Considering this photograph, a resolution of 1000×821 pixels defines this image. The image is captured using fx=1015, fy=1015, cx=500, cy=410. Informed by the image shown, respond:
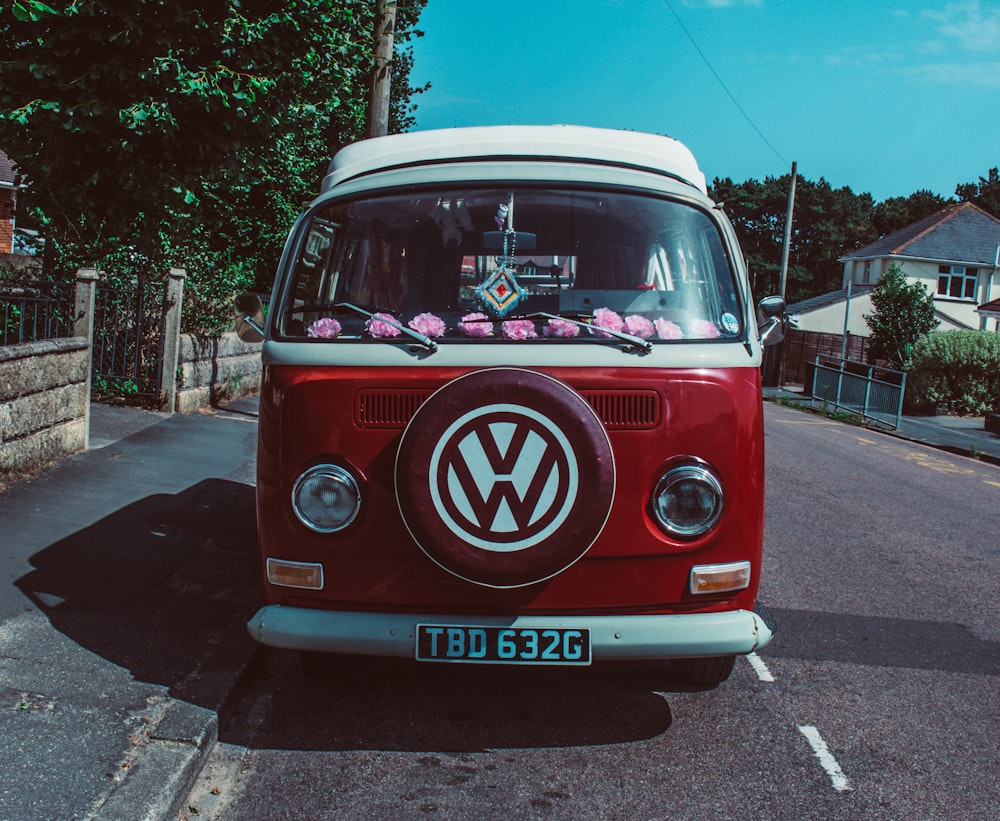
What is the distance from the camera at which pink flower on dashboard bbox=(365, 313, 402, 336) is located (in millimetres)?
3846

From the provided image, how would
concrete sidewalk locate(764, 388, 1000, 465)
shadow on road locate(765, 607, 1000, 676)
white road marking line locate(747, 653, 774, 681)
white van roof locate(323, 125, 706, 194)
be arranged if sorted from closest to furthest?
1. white van roof locate(323, 125, 706, 194)
2. white road marking line locate(747, 653, 774, 681)
3. shadow on road locate(765, 607, 1000, 676)
4. concrete sidewalk locate(764, 388, 1000, 465)

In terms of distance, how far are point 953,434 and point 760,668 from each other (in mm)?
19156

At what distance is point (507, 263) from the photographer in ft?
14.0

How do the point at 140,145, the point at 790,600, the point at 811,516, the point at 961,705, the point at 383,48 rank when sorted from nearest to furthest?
the point at 961,705 < the point at 790,600 < the point at 811,516 < the point at 140,145 < the point at 383,48

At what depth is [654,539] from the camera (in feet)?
11.9

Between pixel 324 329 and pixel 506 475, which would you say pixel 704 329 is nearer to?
pixel 506 475

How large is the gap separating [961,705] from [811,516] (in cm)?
471

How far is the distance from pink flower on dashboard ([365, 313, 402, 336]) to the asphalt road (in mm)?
1552

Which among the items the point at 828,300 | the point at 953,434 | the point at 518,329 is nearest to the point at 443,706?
the point at 518,329

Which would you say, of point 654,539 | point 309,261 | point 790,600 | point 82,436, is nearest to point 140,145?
point 82,436

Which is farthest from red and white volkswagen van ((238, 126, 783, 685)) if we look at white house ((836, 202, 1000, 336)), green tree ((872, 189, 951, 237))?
green tree ((872, 189, 951, 237))

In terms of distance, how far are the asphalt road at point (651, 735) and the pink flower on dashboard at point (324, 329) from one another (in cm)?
151

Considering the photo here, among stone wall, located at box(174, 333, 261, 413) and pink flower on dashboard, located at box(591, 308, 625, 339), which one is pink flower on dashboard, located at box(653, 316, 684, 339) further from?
stone wall, located at box(174, 333, 261, 413)

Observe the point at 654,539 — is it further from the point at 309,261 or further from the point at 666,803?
the point at 309,261
